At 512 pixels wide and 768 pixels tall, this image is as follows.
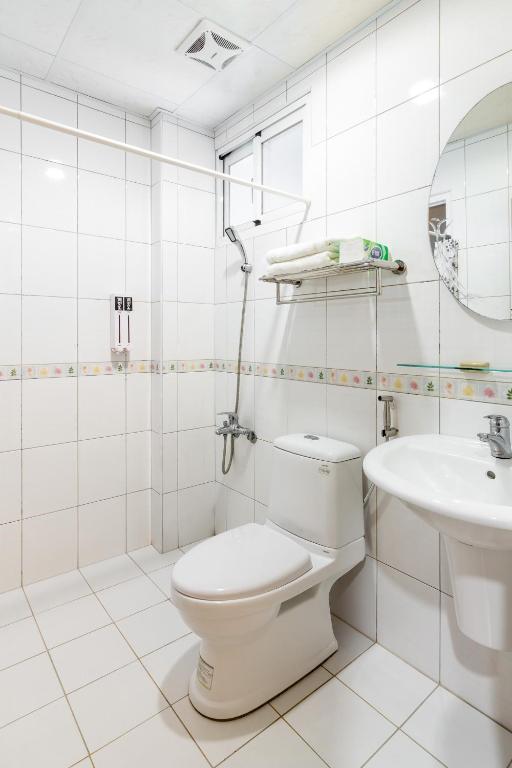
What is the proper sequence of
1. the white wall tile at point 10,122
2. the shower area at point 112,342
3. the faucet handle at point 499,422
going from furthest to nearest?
the shower area at point 112,342 < the white wall tile at point 10,122 < the faucet handle at point 499,422

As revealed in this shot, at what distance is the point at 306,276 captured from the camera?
1671 millimetres

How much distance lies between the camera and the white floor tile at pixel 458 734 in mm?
1210

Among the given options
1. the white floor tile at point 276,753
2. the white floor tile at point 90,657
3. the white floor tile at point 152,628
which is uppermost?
the white floor tile at point 152,628

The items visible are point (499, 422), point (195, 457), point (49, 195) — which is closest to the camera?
point (499, 422)

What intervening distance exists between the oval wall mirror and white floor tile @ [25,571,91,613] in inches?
81.2

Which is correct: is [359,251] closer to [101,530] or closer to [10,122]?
[10,122]

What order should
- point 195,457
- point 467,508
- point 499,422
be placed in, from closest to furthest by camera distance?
point 467,508
point 499,422
point 195,457

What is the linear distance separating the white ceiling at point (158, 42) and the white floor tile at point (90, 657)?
2379 millimetres

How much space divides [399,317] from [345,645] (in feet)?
4.17

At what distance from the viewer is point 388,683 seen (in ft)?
4.83

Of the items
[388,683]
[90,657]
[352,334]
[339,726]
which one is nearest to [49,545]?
[90,657]

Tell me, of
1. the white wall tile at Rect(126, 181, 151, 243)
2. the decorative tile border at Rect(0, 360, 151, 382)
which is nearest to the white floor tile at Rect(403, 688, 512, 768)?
the decorative tile border at Rect(0, 360, 151, 382)

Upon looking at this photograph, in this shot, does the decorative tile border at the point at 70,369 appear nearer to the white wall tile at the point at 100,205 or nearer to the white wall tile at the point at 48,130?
the white wall tile at the point at 100,205

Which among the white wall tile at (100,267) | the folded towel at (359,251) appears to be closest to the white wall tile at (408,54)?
the folded towel at (359,251)
